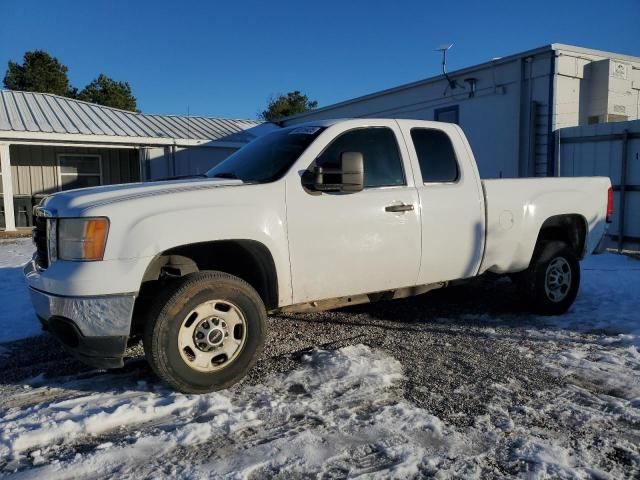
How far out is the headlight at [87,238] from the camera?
11.6 feet

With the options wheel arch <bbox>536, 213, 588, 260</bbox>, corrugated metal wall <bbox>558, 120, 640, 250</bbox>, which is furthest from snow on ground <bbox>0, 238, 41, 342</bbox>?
corrugated metal wall <bbox>558, 120, 640, 250</bbox>

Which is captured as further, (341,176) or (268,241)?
(341,176)

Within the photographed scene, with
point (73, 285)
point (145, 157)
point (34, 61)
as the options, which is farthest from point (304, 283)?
point (34, 61)

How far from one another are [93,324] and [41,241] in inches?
36.3

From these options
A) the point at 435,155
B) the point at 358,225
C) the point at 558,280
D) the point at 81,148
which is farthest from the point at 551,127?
the point at 81,148

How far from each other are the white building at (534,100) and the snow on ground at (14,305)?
34.9 ft

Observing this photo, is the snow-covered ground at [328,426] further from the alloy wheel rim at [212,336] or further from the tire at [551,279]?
the tire at [551,279]

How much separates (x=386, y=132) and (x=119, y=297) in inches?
105

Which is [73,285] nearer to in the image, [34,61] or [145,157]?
[145,157]

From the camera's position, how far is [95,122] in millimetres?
17453

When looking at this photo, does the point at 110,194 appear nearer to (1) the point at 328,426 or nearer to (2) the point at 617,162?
(1) the point at 328,426

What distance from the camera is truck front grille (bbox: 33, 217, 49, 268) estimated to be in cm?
394

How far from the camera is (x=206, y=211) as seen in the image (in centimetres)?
385

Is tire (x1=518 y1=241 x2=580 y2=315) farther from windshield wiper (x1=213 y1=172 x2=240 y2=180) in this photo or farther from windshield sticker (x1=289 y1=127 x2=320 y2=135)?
windshield wiper (x1=213 y1=172 x2=240 y2=180)
